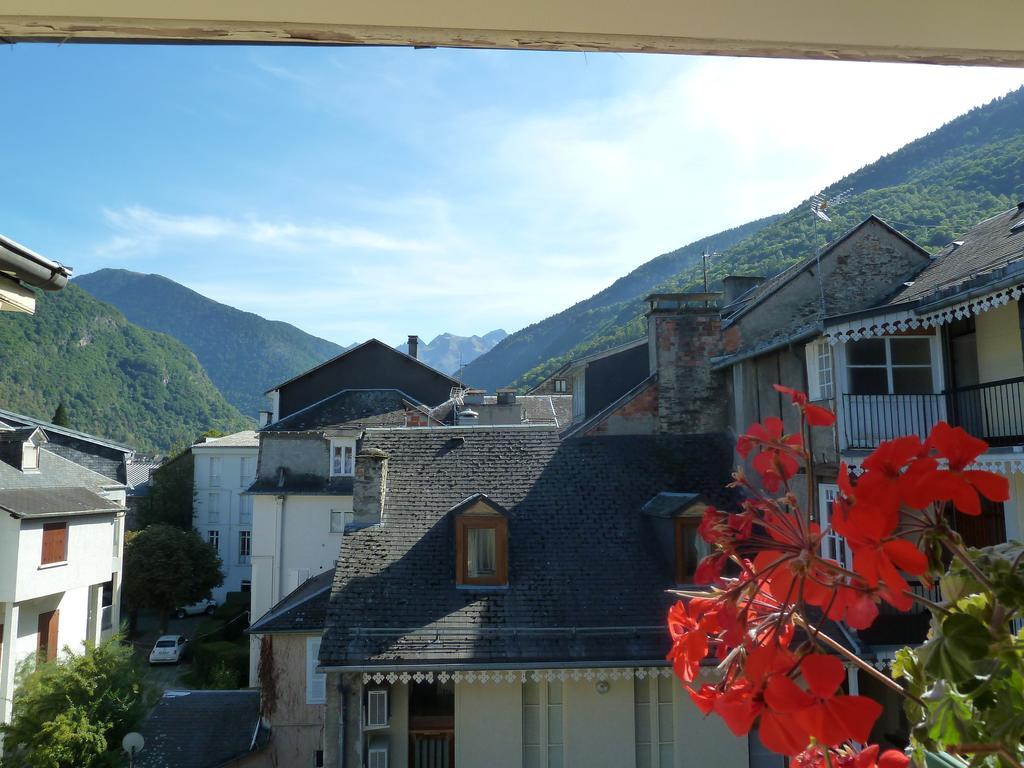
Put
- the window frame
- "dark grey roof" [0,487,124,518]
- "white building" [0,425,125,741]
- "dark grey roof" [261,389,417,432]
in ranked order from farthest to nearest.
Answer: "dark grey roof" [261,389,417,432]
the window frame
"dark grey roof" [0,487,124,518]
"white building" [0,425,125,741]

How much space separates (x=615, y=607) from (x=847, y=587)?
1127 cm

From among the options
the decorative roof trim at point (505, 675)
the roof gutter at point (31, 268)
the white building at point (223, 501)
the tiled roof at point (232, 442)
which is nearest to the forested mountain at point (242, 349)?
the tiled roof at point (232, 442)

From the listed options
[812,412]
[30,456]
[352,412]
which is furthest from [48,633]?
[812,412]

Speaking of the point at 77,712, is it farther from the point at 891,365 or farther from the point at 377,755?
the point at 891,365

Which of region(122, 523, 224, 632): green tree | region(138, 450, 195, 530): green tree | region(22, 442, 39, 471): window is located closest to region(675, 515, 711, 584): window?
region(22, 442, 39, 471): window

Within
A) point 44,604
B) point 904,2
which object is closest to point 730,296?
point 904,2

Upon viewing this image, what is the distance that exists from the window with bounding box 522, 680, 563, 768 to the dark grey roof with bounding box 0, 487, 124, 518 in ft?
54.4

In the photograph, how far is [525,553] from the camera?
→ 12.8 m

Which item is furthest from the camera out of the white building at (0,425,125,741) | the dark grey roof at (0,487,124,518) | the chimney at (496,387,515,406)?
the chimney at (496,387,515,406)

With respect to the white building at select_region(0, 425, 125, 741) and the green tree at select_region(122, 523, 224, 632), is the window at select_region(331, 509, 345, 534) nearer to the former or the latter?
the white building at select_region(0, 425, 125, 741)

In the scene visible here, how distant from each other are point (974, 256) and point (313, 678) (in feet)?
52.6

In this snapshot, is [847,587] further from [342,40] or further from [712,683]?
[342,40]

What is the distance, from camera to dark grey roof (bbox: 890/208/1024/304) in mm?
10898

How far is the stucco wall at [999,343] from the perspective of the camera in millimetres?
9648
